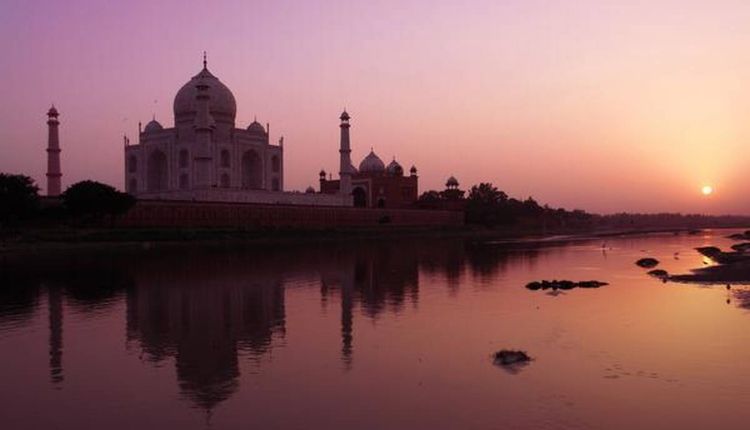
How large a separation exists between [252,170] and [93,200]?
76.3 feet

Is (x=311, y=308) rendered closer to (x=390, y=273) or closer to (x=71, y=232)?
(x=390, y=273)

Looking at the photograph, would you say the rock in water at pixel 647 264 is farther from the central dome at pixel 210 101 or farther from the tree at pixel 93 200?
the central dome at pixel 210 101

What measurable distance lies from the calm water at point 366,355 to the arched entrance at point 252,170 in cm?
3892

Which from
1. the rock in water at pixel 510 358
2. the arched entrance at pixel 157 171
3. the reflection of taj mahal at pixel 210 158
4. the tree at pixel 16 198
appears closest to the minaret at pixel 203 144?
the reflection of taj mahal at pixel 210 158

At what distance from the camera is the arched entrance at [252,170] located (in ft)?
197

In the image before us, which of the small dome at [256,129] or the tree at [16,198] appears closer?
the tree at [16,198]

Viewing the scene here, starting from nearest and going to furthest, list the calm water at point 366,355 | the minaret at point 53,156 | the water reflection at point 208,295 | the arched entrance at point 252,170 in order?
the calm water at point 366,355
the water reflection at point 208,295
the minaret at point 53,156
the arched entrance at point 252,170

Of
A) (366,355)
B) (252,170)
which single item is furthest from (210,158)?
(366,355)

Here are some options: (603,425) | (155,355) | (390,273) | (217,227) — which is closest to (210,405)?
(155,355)

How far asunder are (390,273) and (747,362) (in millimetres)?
15659

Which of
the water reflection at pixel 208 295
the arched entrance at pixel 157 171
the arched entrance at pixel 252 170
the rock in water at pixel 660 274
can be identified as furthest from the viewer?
the arched entrance at pixel 252 170

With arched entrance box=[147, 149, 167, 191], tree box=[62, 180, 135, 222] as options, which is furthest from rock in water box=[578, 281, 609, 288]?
arched entrance box=[147, 149, 167, 191]

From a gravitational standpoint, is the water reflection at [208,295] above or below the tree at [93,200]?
below

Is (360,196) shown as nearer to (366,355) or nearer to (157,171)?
(157,171)
